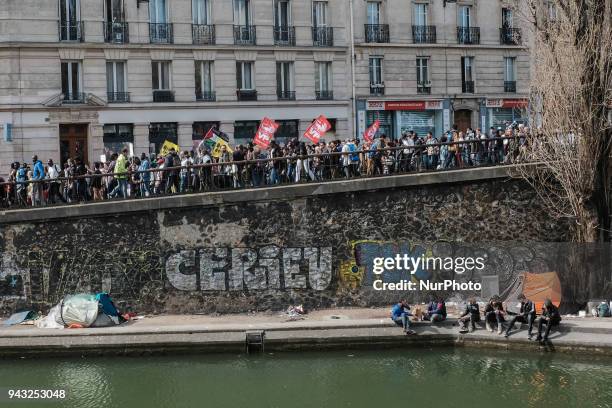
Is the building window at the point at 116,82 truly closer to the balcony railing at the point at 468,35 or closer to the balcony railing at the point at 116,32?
the balcony railing at the point at 116,32

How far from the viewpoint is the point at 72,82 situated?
130ft

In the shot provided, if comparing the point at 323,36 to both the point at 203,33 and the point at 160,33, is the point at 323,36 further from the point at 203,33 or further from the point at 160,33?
the point at 160,33

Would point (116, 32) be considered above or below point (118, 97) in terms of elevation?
above

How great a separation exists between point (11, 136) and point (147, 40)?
705 centimetres

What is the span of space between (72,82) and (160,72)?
380 cm

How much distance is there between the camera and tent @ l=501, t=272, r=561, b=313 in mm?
27047

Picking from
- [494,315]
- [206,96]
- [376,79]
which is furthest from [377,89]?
[494,315]

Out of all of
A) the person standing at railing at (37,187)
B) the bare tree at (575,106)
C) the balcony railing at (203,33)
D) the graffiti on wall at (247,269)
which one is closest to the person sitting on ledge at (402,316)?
the graffiti on wall at (247,269)

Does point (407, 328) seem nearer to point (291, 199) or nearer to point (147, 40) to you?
point (291, 199)

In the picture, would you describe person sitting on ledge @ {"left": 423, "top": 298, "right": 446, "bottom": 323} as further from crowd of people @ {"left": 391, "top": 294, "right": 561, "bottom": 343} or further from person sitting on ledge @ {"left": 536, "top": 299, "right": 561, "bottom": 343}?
person sitting on ledge @ {"left": 536, "top": 299, "right": 561, "bottom": 343}

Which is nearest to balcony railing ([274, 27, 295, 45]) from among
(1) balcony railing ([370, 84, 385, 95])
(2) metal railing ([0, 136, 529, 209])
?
(1) balcony railing ([370, 84, 385, 95])

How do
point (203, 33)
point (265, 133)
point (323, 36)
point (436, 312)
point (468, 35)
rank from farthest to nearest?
point (468, 35) → point (323, 36) → point (203, 33) → point (265, 133) → point (436, 312)

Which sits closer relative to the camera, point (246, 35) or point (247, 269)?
point (247, 269)

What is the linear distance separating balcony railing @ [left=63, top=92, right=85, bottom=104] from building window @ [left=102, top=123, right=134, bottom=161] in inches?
59.8
